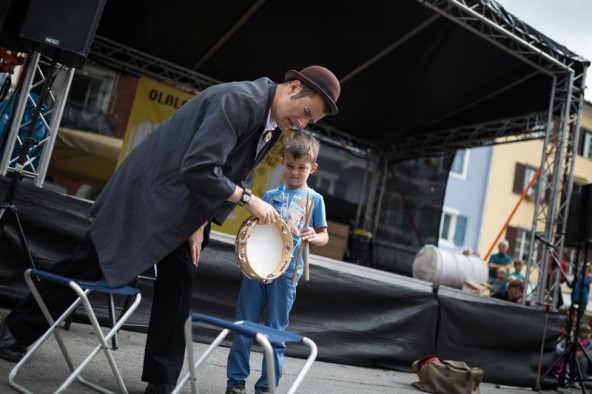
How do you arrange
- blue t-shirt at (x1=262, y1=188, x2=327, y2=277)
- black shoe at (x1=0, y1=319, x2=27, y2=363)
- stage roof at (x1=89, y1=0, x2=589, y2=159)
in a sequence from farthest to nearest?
stage roof at (x1=89, y1=0, x2=589, y2=159) → blue t-shirt at (x1=262, y1=188, x2=327, y2=277) → black shoe at (x1=0, y1=319, x2=27, y2=363)

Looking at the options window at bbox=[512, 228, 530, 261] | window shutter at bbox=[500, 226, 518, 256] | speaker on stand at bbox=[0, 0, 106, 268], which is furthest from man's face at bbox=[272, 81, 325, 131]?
window at bbox=[512, 228, 530, 261]

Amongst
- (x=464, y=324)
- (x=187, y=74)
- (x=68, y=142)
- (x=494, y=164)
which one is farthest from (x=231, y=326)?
(x=494, y=164)

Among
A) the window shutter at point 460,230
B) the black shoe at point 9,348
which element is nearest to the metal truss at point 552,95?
the black shoe at point 9,348

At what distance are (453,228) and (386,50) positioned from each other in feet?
51.0

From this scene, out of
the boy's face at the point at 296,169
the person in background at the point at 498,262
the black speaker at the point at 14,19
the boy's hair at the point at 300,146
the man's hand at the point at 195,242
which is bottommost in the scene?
the man's hand at the point at 195,242

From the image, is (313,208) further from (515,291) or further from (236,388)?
(515,291)

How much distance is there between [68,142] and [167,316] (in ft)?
28.0

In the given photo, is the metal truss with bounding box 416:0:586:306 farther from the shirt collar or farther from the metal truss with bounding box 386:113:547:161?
the shirt collar

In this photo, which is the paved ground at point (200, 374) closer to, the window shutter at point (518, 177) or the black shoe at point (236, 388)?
the black shoe at point (236, 388)

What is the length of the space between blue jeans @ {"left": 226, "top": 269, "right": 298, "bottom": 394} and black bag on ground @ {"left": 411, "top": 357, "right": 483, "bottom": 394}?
2.21 meters

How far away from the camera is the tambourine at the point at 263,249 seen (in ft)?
7.85

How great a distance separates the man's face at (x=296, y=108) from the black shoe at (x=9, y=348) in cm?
160

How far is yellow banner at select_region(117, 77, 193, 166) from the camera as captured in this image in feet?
30.2

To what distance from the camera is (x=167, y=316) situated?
236 cm
